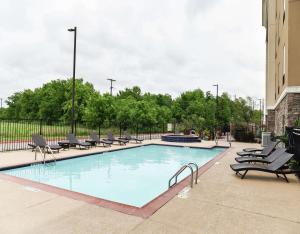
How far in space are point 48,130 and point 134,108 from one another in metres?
18.2

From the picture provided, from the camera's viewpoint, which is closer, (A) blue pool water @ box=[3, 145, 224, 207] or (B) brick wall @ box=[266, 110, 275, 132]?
(A) blue pool water @ box=[3, 145, 224, 207]

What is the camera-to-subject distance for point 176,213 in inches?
166

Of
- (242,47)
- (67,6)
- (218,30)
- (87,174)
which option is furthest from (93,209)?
(242,47)

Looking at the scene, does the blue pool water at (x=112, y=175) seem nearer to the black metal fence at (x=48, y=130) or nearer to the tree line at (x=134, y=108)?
the black metal fence at (x=48, y=130)

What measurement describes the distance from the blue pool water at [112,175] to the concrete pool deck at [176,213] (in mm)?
1778

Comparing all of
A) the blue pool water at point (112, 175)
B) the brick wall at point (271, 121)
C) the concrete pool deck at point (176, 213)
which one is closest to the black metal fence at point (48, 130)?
the blue pool water at point (112, 175)

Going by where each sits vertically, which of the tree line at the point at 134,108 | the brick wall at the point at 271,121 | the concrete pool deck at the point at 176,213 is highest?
the tree line at the point at 134,108

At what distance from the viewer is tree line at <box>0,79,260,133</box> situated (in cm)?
2908

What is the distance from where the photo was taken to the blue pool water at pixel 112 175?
6934 millimetres

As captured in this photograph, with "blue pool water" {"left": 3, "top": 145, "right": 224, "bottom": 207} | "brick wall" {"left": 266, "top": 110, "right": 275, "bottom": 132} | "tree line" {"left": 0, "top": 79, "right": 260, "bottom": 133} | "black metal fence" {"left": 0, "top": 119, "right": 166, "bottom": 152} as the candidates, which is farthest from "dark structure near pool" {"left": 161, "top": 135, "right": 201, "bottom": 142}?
"blue pool water" {"left": 3, "top": 145, "right": 224, "bottom": 207}

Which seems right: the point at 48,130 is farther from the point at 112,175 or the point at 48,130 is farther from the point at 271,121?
the point at 271,121

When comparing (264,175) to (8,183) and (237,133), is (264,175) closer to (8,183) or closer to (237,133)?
(8,183)

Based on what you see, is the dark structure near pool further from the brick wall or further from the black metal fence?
the brick wall

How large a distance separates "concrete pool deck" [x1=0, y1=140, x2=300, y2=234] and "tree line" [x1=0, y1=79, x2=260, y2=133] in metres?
10.9
